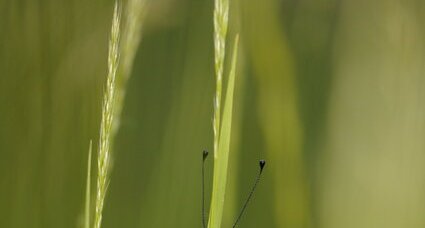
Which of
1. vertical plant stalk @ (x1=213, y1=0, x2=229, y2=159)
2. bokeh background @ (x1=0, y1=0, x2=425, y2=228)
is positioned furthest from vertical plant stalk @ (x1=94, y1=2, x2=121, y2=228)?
bokeh background @ (x1=0, y1=0, x2=425, y2=228)

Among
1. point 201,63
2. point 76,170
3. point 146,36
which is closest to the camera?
point 76,170

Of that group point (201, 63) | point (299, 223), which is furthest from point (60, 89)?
point (299, 223)

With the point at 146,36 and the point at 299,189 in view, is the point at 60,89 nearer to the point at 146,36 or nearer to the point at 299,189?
the point at 146,36

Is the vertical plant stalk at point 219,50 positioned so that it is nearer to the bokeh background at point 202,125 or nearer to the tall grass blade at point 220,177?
the tall grass blade at point 220,177

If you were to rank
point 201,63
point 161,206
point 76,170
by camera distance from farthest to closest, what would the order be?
point 201,63
point 76,170
point 161,206

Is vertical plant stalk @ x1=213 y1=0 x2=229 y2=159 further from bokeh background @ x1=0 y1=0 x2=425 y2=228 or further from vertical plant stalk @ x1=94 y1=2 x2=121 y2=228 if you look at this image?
bokeh background @ x1=0 y1=0 x2=425 y2=228

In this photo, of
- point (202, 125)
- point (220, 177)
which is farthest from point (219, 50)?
point (202, 125)

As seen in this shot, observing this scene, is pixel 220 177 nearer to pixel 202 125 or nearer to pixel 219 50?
pixel 219 50

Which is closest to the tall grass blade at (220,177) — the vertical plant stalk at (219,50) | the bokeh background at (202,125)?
the vertical plant stalk at (219,50)
